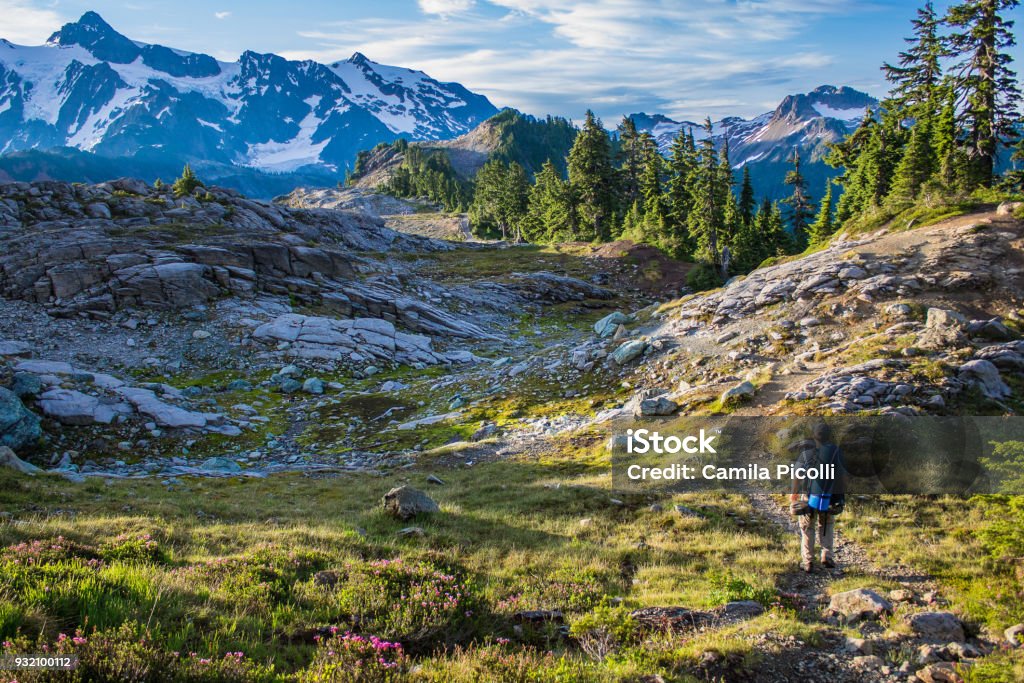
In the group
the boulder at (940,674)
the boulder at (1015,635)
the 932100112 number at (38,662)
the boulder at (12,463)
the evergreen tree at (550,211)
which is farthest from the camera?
the evergreen tree at (550,211)

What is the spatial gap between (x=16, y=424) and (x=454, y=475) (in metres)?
14.0

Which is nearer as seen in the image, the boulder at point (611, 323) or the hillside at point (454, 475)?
the hillside at point (454, 475)

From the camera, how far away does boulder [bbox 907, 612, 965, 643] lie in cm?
681

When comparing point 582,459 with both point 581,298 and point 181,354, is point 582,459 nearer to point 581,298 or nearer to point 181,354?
point 181,354

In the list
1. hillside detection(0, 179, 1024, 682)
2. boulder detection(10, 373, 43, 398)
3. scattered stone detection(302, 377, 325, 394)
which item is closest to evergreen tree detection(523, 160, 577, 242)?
hillside detection(0, 179, 1024, 682)

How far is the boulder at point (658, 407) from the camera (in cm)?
1841

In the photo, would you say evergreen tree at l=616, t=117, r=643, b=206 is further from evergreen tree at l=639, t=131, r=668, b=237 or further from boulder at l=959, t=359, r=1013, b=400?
boulder at l=959, t=359, r=1013, b=400

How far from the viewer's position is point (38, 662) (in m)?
4.79

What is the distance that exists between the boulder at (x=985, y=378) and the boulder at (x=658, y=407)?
785 cm

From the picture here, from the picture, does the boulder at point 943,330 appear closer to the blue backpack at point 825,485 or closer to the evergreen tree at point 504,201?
the blue backpack at point 825,485

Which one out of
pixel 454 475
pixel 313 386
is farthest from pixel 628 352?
pixel 313 386

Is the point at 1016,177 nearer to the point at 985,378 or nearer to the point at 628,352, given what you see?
the point at 985,378

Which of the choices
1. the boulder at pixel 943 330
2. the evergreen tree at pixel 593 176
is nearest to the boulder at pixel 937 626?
the boulder at pixel 943 330

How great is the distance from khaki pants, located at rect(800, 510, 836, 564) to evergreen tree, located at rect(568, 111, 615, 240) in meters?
67.1
